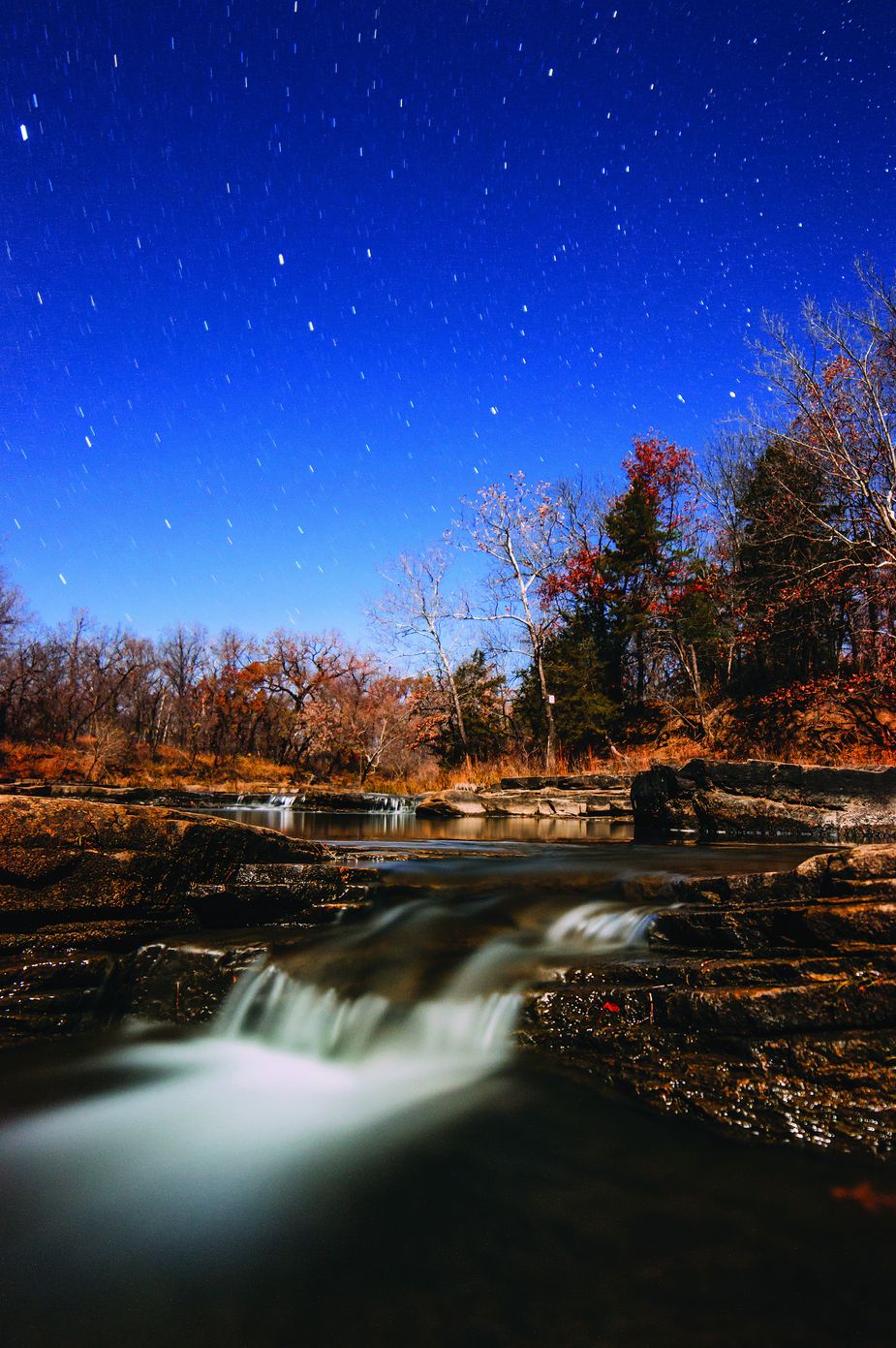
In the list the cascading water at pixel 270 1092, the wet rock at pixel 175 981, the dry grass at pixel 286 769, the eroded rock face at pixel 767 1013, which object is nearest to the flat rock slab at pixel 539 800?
the dry grass at pixel 286 769

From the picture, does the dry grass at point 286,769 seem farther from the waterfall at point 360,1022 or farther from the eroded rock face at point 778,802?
the waterfall at point 360,1022

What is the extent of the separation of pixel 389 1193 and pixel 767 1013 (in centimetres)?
210

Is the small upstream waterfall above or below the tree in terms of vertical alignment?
below

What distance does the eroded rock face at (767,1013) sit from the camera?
303 centimetres

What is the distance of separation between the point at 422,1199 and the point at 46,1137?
1.93m

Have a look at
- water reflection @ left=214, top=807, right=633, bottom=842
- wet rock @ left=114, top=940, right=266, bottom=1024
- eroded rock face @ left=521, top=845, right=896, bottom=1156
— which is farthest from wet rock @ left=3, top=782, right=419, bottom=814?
eroded rock face @ left=521, top=845, right=896, bottom=1156

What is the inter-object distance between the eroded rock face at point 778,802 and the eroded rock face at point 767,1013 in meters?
7.71

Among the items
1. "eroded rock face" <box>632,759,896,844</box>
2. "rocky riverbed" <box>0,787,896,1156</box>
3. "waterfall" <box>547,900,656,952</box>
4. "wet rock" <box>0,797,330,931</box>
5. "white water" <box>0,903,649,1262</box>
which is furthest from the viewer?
"eroded rock face" <box>632,759,896,844</box>

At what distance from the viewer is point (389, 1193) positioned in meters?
2.66

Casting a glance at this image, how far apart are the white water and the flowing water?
0.04 ft

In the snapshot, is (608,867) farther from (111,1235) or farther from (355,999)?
(111,1235)

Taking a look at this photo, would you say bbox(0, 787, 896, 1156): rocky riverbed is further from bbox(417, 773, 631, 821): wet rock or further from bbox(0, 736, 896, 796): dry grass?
bbox(0, 736, 896, 796): dry grass

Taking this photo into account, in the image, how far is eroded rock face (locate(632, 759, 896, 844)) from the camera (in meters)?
11.2

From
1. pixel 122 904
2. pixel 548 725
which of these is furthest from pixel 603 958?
pixel 548 725
